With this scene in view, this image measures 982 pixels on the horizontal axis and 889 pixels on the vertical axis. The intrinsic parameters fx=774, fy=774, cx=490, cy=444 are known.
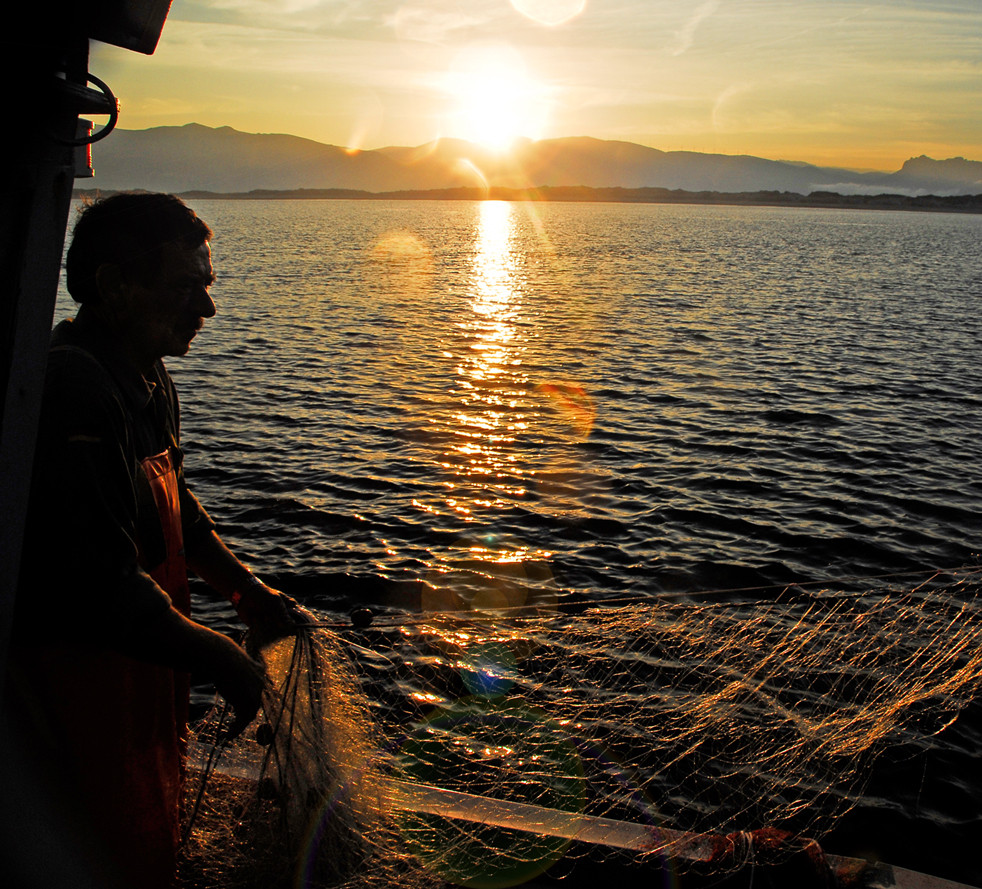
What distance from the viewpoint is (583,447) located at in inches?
554

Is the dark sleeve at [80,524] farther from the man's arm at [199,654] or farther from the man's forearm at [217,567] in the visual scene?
the man's forearm at [217,567]

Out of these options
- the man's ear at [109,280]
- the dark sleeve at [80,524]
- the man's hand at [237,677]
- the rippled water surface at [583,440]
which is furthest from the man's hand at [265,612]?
the rippled water surface at [583,440]

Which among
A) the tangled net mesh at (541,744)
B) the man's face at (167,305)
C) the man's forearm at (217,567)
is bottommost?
the tangled net mesh at (541,744)

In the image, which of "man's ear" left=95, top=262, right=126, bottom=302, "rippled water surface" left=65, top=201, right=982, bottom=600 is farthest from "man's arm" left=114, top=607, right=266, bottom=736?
"rippled water surface" left=65, top=201, right=982, bottom=600

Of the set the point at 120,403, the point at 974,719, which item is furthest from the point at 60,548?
the point at 974,719

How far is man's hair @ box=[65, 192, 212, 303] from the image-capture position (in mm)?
2490

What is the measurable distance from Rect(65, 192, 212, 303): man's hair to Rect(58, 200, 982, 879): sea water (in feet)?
13.2

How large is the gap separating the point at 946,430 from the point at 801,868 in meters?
14.2

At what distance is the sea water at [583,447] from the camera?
9.52m

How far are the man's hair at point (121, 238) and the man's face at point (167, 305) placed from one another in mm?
36

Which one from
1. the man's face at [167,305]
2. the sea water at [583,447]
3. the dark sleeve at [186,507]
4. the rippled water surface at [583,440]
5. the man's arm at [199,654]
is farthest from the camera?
the rippled water surface at [583,440]

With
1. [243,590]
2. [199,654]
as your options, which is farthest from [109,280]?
[243,590]

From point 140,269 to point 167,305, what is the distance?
147 millimetres

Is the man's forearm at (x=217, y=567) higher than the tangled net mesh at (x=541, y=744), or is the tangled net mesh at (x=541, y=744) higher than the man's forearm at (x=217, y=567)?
the man's forearm at (x=217, y=567)
